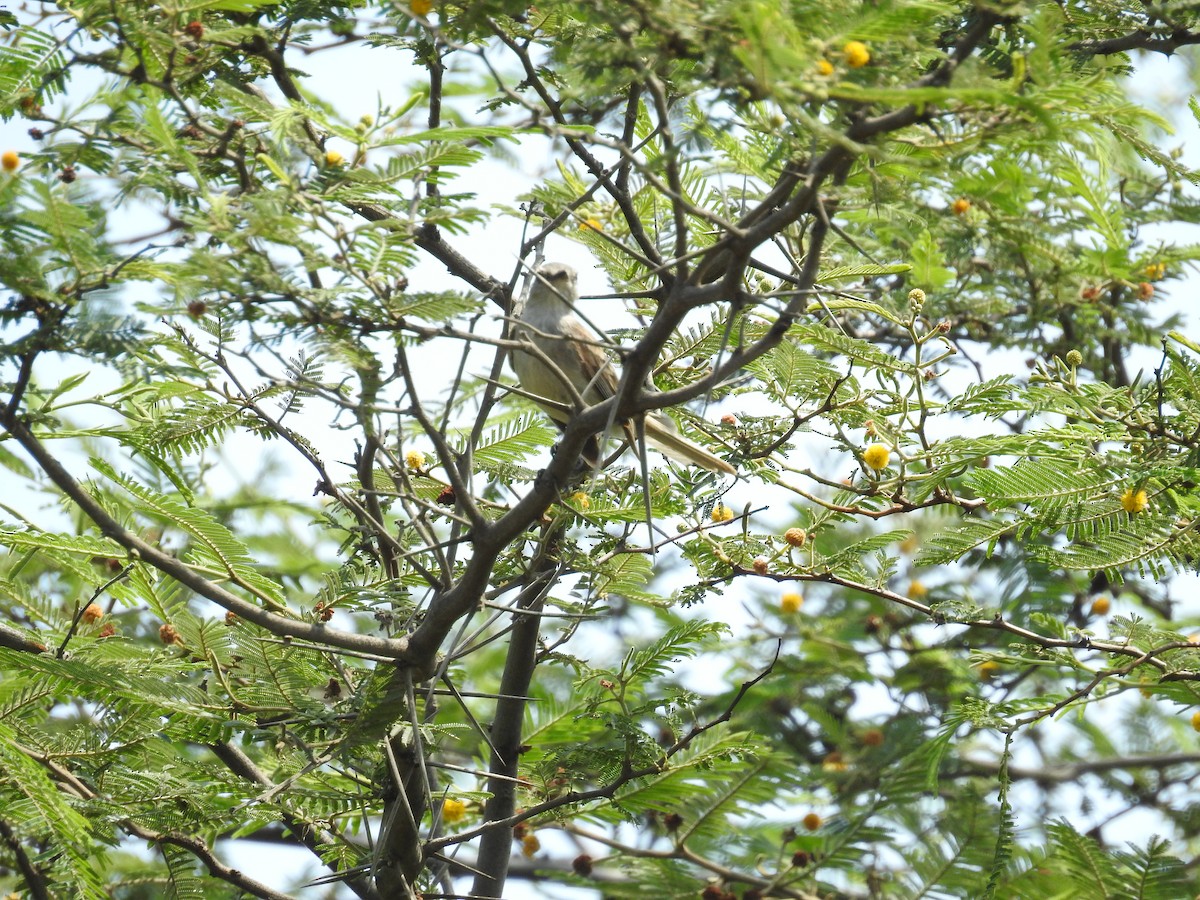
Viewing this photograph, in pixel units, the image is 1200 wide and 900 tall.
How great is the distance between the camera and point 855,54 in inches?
81.4

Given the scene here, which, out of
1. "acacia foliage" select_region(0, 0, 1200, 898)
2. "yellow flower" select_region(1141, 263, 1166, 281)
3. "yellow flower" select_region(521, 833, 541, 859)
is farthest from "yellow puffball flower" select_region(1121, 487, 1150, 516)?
"yellow flower" select_region(521, 833, 541, 859)

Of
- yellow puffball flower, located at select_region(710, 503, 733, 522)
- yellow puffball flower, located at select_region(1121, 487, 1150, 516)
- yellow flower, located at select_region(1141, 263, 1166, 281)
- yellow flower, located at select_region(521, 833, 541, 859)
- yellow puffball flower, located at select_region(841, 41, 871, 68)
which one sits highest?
yellow flower, located at select_region(1141, 263, 1166, 281)

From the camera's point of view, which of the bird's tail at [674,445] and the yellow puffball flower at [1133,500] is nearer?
the yellow puffball flower at [1133,500]

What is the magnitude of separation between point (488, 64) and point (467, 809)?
10.7ft

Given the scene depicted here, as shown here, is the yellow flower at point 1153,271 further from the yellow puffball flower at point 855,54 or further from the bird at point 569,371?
the yellow puffball flower at point 855,54

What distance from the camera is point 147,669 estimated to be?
11.6ft

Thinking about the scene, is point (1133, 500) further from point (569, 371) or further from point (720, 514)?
point (569, 371)

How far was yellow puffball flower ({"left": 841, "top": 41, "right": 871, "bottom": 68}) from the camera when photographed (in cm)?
206

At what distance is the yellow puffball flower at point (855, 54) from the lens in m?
2.06

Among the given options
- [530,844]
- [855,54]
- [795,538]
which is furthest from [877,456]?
[530,844]

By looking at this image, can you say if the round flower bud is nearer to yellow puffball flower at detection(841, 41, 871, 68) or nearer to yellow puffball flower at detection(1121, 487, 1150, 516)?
yellow puffball flower at detection(1121, 487, 1150, 516)

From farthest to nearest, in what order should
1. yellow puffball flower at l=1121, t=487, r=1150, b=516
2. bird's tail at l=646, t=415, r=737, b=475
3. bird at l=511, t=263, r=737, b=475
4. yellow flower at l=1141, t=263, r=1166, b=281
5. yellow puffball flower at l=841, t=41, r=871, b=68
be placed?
yellow flower at l=1141, t=263, r=1166, b=281, bird at l=511, t=263, r=737, b=475, bird's tail at l=646, t=415, r=737, b=475, yellow puffball flower at l=1121, t=487, r=1150, b=516, yellow puffball flower at l=841, t=41, r=871, b=68

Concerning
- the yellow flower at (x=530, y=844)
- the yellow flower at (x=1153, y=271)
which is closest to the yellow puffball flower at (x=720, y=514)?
the yellow flower at (x=530, y=844)

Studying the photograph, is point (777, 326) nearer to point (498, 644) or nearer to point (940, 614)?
point (940, 614)
